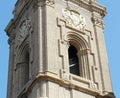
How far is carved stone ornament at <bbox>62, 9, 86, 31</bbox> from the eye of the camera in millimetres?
32412

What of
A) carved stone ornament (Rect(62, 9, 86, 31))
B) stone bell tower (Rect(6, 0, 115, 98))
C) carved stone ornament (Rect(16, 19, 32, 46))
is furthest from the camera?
carved stone ornament (Rect(16, 19, 32, 46))

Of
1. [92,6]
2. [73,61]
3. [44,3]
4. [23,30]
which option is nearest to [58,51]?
[73,61]

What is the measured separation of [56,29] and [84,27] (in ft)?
8.86

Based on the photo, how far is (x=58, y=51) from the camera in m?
29.7

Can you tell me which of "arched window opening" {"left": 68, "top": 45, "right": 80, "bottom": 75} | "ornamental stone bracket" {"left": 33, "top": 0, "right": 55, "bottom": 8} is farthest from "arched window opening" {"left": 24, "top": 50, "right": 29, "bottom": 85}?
"ornamental stone bracket" {"left": 33, "top": 0, "right": 55, "bottom": 8}

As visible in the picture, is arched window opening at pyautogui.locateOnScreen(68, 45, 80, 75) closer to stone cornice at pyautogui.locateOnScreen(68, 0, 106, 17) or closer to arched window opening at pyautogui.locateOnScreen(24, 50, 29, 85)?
arched window opening at pyautogui.locateOnScreen(24, 50, 29, 85)

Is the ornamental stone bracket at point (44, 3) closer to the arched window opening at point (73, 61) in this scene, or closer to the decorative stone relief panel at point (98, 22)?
the arched window opening at point (73, 61)

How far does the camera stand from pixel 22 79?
31.4 meters

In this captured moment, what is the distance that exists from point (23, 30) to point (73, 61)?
4.41 metres

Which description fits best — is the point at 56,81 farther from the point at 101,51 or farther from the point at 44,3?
the point at 44,3

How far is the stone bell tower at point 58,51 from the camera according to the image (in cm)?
2798

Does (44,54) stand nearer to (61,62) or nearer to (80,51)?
(61,62)

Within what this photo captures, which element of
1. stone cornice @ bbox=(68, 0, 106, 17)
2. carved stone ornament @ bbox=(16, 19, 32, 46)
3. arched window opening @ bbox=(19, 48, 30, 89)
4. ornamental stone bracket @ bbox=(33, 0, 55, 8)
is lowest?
arched window opening @ bbox=(19, 48, 30, 89)

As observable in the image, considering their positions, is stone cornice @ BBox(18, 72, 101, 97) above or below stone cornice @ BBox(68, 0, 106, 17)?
below
